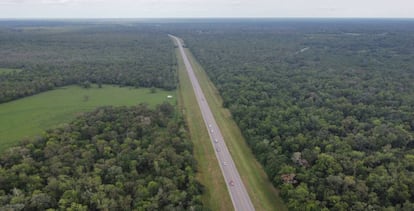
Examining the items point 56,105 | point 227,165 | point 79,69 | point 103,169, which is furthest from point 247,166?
point 79,69

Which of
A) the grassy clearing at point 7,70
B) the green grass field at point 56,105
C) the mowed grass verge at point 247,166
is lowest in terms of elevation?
the mowed grass verge at point 247,166

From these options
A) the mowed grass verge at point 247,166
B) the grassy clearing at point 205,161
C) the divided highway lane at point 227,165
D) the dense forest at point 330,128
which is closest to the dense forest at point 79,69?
the grassy clearing at point 205,161

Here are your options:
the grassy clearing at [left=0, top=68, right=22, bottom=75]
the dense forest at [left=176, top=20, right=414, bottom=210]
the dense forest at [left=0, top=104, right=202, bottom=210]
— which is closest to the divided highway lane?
the dense forest at [left=176, top=20, right=414, bottom=210]

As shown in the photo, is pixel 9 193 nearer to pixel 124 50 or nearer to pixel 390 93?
pixel 390 93

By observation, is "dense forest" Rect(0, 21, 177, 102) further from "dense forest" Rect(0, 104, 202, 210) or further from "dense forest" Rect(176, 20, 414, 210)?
"dense forest" Rect(0, 104, 202, 210)

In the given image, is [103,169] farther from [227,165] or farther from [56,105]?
[56,105]

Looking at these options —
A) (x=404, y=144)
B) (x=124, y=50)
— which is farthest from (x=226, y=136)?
(x=124, y=50)

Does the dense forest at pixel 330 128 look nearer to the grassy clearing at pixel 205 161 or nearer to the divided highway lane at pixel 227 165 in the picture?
the divided highway lane at pixel 227 165
